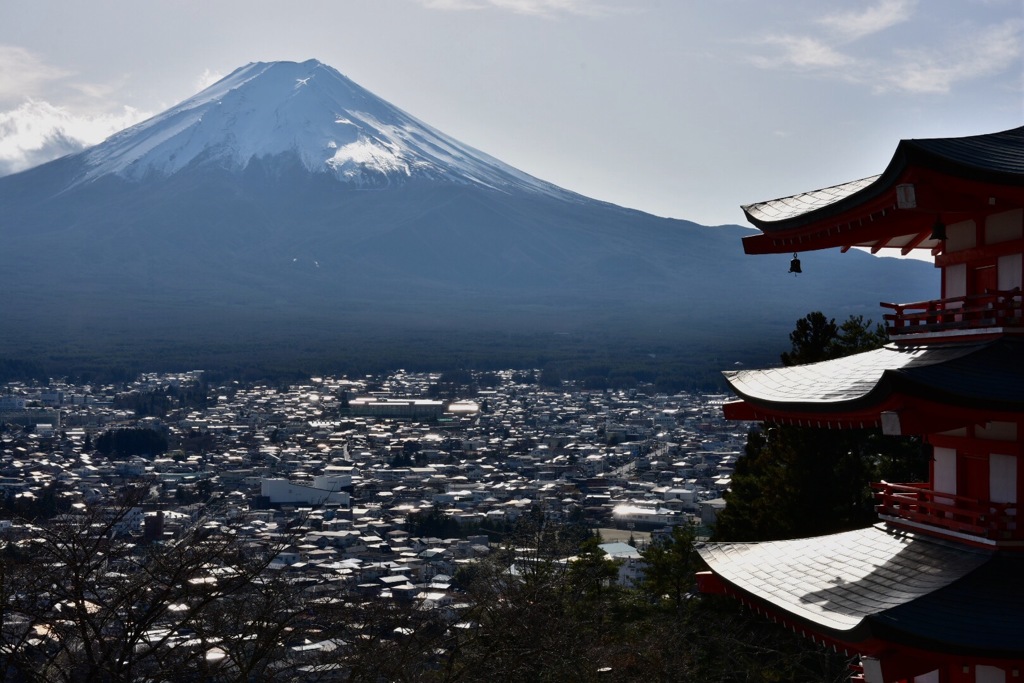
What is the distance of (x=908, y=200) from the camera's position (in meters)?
6.80

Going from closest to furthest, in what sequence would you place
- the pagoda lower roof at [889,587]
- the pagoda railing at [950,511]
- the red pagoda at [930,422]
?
1. the pagoda lower roof at [889,587]
2. the red pagoda at [930,422]
3. the pagoda railing at [950,511]

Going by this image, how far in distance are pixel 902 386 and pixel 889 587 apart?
124cm

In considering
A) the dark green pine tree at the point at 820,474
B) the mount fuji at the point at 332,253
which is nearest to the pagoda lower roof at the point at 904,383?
the dark green pine tree at the point at 820,474

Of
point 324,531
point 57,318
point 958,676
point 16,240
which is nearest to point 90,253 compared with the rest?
point 16,240

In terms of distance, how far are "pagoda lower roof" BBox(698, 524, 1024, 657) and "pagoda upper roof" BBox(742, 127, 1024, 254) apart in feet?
6.35

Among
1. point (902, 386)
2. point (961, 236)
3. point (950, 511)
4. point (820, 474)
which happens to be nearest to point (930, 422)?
point (902, 386)

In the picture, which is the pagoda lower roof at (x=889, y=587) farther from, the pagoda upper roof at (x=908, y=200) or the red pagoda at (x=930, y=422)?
the pagoda upper roof at (x=908, y=200)

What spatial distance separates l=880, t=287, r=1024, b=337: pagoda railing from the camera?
23.0 feet

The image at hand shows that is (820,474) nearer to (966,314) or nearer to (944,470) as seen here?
(944,470)

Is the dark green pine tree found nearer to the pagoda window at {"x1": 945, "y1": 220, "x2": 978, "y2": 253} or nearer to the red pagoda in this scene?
the red pagoda

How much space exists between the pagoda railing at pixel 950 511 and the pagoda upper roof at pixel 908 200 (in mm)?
1662

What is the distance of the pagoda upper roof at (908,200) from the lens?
21.7 feet

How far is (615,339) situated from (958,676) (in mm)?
100354

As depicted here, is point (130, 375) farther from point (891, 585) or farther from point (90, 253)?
point (891, 585)
